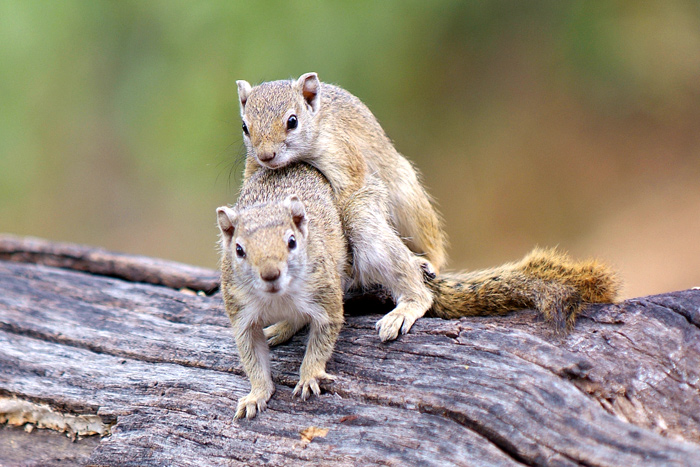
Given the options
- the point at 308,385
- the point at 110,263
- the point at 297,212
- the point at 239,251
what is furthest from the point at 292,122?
→ the point at 110,263

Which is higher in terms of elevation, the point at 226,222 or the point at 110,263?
the point at 110,263

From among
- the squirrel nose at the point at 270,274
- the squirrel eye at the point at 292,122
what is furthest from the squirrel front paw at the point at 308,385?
the squirrel eye at the point at 292,122

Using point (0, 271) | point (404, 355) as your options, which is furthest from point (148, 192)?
point (404, 355)

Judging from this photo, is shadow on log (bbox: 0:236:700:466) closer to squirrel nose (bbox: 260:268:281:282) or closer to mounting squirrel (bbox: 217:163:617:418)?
mounting squirrel (bbox: 217:163:617:418)

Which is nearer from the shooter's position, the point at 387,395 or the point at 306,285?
the point at 387,395

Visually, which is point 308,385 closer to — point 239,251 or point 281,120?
point 239,251

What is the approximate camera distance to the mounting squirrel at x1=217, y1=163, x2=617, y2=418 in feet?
10.4

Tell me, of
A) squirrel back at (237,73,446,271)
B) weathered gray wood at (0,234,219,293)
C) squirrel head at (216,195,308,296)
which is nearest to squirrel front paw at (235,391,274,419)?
squirrel head at (216,195,308,296)

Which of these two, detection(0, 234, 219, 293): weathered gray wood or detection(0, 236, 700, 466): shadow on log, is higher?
detection(0, 234, 219, 293): weathered gray wood

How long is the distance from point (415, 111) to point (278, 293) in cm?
Answer: 547

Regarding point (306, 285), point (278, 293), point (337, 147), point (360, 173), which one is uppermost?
point (337, 147)

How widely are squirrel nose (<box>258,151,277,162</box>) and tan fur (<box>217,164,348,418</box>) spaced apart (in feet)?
1.04

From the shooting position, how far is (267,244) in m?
3.10

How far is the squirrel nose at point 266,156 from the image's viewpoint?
375 cm
